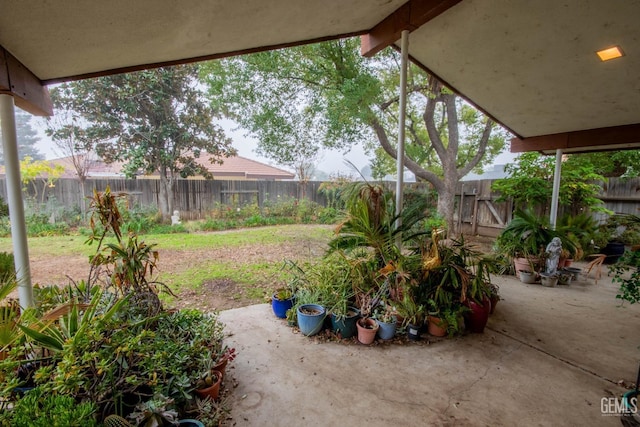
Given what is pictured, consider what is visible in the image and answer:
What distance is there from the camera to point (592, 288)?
149 inches

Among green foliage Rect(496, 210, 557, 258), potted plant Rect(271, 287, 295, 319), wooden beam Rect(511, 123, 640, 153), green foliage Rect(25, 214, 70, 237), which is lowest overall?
potted plant Rect(271, 287, 295, 319)

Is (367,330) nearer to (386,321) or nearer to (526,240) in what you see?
(386,321)

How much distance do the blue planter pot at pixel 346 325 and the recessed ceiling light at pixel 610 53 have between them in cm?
324

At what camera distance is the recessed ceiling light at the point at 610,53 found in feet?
8.43

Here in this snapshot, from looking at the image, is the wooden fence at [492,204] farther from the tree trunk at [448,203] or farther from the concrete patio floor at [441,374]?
the concrete patio floor at [441,374]

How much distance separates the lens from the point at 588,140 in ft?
13.4

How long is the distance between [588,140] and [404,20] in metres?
3.47

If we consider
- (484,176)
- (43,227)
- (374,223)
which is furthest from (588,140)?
(484,176)

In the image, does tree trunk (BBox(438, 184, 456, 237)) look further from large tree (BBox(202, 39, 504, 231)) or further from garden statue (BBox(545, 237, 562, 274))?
garden statue (BBox(545, 237, 562, 274))

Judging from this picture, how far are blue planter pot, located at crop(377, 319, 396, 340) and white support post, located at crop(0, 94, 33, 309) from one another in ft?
8.14

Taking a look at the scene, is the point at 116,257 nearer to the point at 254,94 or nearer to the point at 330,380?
the point at 330,380

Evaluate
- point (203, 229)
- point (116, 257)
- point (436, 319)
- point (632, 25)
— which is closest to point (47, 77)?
point (116, 257)

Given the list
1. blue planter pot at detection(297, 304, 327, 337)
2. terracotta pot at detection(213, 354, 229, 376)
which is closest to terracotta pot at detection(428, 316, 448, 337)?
blue planter pot at detection(297, 304, 327, 337)

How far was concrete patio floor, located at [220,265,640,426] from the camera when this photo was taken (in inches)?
64.4
